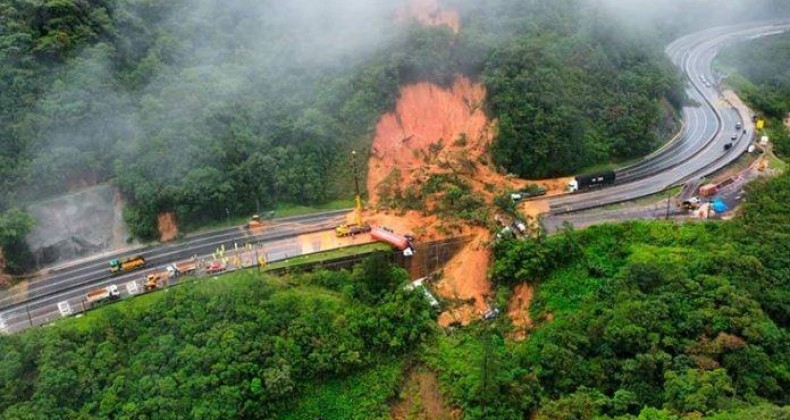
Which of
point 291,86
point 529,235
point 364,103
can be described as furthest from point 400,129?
point 529,235

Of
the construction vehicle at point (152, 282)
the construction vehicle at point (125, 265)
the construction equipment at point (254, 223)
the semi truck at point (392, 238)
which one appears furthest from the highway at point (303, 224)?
the semi truck at point (392, 238)

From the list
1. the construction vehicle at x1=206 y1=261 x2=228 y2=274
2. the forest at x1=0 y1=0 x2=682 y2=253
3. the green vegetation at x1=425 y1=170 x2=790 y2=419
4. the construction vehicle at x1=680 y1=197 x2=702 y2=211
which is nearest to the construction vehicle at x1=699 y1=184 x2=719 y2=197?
the construction vehicle at x1=680 y1=197 x2=702 y2=211

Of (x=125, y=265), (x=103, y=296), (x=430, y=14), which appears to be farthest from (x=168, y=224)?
(x=430, y=14)

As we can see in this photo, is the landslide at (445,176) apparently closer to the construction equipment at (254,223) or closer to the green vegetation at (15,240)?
the construction equipment at (254,223)

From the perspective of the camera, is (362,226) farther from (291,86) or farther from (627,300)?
(627,300)

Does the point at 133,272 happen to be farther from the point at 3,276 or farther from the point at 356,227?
the point at 356,227

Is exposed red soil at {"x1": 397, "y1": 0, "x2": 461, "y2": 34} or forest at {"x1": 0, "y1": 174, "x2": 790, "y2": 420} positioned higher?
exposed red soil at {"x1": 397, "y1": 0, "x2": 461, "y2": 34}

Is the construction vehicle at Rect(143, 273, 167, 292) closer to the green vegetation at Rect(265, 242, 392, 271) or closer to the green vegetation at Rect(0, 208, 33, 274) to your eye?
the green vegetation at Rect(265, 242, 392, 271)
